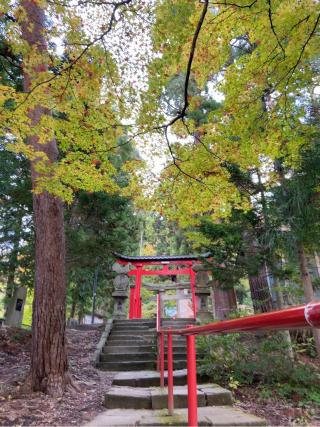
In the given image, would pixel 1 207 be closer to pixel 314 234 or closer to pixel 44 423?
pixel 44 423

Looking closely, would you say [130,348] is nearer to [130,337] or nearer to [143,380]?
[130,337]

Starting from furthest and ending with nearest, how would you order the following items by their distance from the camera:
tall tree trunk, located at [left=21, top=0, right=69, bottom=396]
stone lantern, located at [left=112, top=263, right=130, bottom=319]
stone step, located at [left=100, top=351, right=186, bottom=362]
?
stone lantern, located at [left=112, top=263, right=130, bottom=319] → stone step, located at [left=100, top=351, right=186, bottom=362] → tall tree trunk, located at [left=21, top=0, right=69, bottom=396]

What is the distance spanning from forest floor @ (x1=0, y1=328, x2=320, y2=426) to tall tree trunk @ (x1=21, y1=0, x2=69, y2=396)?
0.92 feet

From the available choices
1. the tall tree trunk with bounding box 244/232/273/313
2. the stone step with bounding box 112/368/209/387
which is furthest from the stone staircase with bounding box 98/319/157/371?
the tall tree trunk with bounding box 244/232/273/313

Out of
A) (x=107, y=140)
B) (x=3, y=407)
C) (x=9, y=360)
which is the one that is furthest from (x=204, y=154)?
(x=9, y=360)

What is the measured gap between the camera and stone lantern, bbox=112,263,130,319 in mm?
9188

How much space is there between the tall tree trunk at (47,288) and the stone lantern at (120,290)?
496cm

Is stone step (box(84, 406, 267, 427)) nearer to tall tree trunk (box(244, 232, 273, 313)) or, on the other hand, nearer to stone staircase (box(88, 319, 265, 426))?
stone staircase (box(88, 319, 265, 426))

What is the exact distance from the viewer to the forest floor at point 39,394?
3193mm

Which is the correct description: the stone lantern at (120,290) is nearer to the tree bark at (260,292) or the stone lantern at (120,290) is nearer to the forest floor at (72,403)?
the forest floor at (72,403)

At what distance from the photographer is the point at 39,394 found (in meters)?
3.85

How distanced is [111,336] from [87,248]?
7.44 feet

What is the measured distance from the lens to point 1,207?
883 centimetres

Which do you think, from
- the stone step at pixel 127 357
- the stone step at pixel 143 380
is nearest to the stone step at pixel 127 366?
the stone step at pixel 127 357
